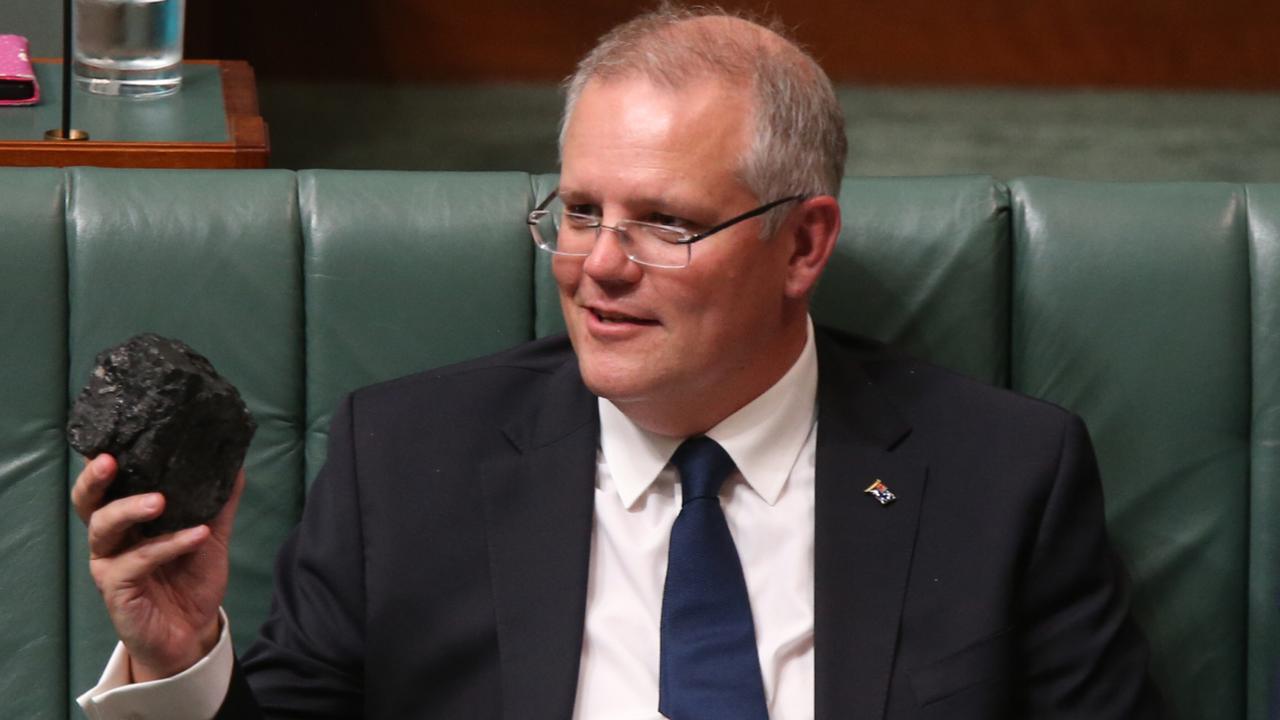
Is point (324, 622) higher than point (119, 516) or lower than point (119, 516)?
lower

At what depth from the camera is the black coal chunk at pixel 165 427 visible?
4.68 ft

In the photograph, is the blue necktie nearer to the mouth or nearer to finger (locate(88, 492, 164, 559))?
the mouth

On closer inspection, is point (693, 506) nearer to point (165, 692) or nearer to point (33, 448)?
point (165, 692)

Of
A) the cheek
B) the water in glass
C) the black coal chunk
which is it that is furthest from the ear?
the water in glass

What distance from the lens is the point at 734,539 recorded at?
1.78 meters

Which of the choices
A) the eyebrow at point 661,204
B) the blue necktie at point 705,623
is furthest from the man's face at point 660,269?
the blue necktie at point 705,623

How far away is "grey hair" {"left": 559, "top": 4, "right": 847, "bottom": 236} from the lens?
172 cm

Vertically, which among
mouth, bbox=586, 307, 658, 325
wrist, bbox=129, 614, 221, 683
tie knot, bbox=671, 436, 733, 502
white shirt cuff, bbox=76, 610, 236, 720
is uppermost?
mouth, bbox=586, 307, 658, 325

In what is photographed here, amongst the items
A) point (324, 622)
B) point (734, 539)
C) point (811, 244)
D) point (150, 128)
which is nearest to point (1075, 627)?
point (734, 539)

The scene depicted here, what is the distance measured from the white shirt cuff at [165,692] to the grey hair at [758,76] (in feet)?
2.00

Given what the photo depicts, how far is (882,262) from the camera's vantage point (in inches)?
78.4

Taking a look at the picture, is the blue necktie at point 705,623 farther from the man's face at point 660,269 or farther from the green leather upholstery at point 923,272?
the green leather upholstery at point 923,272

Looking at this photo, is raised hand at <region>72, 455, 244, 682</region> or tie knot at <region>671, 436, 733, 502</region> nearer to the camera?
raised hand at <region>72, 455, 244, 682</region>

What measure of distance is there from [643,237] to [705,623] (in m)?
0.38
